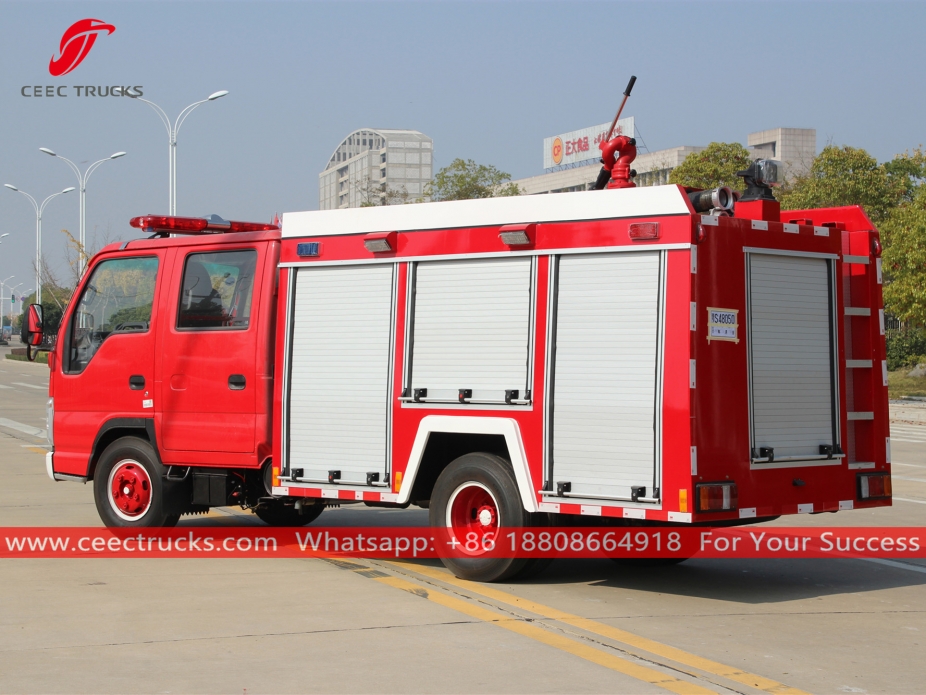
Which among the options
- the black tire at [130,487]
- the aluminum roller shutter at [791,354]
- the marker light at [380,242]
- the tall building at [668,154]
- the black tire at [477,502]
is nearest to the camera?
the aluminum roller shutter at [791,354]

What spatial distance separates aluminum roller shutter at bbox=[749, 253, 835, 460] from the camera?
761 cm

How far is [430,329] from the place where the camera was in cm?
829

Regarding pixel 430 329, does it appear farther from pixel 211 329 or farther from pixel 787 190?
pixel 787 190

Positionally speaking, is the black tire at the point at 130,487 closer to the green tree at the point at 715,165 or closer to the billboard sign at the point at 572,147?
the green tree at the point at 715,165

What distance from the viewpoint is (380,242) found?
8523 mm

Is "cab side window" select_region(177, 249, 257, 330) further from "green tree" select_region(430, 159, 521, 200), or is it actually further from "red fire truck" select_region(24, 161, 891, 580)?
"green tree" select_region(430, 159, 521, 200)

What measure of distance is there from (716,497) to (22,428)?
1908 centimetres

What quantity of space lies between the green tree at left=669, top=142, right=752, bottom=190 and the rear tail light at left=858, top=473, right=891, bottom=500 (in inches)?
1262

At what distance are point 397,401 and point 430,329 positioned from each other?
583 millimetres

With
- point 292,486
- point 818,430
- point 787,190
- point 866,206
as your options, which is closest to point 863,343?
point 818,430

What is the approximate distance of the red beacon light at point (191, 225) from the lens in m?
10.0

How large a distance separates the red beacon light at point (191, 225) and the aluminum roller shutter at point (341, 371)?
1.31 m

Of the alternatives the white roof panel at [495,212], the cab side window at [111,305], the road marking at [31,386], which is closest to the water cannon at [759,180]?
the white roof panel at [495,212]

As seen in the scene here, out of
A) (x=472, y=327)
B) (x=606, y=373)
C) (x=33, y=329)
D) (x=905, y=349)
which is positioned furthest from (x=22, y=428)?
(x=905, y=349)
